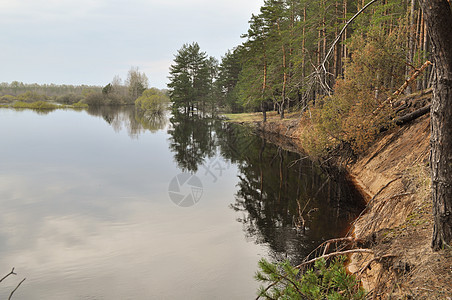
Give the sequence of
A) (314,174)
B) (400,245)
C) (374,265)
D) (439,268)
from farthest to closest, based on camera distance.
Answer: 1. (314,174)
2. (374,265)
3. (400,245)
4. (439,268)

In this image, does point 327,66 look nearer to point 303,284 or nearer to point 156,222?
point 156,222

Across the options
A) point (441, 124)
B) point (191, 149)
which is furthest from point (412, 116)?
point (191, 149)

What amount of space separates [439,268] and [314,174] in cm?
1476

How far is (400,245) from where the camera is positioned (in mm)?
5578

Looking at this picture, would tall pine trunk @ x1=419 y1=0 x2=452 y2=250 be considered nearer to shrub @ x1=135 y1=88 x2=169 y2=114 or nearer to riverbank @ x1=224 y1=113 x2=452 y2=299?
riverbank @ x1=224 y1=113 x2=452 y2=299

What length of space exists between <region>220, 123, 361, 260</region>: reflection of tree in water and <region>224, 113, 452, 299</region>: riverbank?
124cm

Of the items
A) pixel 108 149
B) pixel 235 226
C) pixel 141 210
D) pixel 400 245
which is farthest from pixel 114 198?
pixel 108 149

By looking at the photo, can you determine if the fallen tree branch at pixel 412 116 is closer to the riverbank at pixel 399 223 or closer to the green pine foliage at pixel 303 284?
the riverbank at pixel 399 223

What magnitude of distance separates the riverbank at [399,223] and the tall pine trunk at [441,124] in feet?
1.47

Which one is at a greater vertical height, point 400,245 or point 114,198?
point 400,245

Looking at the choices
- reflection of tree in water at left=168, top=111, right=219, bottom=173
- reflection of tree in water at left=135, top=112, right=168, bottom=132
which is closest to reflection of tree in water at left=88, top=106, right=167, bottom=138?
reflection of tree in water at left=135, top=112, right=168, bottom=132

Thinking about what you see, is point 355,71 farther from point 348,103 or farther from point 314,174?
point 314,174

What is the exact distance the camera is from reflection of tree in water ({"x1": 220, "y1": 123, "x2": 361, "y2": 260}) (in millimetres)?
10477

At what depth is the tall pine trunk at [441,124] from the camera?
4.28m
